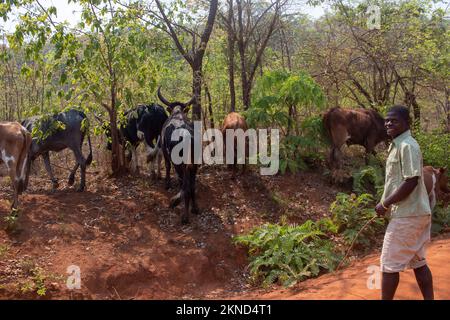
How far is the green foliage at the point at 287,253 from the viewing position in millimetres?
6305

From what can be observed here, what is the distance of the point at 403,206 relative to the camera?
391 centimetres

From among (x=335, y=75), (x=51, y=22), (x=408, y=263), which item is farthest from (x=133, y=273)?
(x=335, y=75)

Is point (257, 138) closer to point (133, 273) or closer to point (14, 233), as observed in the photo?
point (133, 273)

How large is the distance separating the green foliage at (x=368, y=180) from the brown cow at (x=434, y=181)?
127cm

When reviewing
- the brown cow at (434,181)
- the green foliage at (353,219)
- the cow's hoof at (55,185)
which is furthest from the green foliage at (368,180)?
the cow's hoof at (55,185)

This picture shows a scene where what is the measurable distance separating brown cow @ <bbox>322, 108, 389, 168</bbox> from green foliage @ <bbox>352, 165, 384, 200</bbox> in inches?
23.9

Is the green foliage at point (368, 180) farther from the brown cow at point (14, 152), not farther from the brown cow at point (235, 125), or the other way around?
the brown cow at point (14, 152)

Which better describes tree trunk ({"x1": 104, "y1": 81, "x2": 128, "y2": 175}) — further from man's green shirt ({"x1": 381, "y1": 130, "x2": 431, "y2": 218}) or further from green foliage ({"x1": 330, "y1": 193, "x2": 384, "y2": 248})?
man's green shirt ({"x1": 381, "y1": 130, "x2": 431, "y2": 218})

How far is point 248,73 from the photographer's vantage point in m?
12.0

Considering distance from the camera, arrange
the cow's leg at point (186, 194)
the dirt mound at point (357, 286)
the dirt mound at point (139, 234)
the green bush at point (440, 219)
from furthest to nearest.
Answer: the green bush at point (440, 219) → the cow's leg at point (186, 194) → the dirt mound at point (139, 234) → the dirt mound at point (357, 286)

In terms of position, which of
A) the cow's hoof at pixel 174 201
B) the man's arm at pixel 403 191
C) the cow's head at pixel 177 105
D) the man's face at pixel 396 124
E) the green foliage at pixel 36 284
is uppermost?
the cow's head at pixel 177 105

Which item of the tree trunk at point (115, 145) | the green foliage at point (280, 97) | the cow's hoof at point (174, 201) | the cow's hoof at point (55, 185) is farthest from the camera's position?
the green foliage at point (280, 97)

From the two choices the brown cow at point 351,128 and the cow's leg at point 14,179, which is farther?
the brown cow at point 351,128
